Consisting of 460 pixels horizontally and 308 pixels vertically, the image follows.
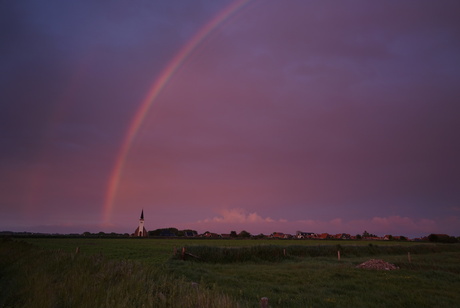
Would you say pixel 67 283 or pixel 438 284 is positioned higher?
pixel 67 283

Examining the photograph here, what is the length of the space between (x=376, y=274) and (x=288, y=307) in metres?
14.0

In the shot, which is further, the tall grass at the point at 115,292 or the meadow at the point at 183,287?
the meadow at the point at 183,287

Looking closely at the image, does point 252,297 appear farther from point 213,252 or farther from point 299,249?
point 299,249

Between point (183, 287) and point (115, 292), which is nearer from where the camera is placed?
point (115, 292)

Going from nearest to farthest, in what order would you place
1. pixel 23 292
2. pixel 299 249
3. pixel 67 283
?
pixel 67 283 < pixel 23 292 < pixel 299 249

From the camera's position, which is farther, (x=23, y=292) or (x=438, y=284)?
(x=438, y=284)

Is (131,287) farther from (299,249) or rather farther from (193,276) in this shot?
(299,249)

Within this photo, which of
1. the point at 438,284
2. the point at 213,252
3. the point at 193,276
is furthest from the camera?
the point at 213,252

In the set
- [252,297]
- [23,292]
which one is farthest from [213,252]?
[23,292]

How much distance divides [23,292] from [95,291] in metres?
6.09

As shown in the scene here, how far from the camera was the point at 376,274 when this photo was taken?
24422mm

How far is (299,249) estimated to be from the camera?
53938 millimetres

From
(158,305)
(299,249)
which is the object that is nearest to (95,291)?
(158,305)

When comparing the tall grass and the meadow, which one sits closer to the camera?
the tall grass
